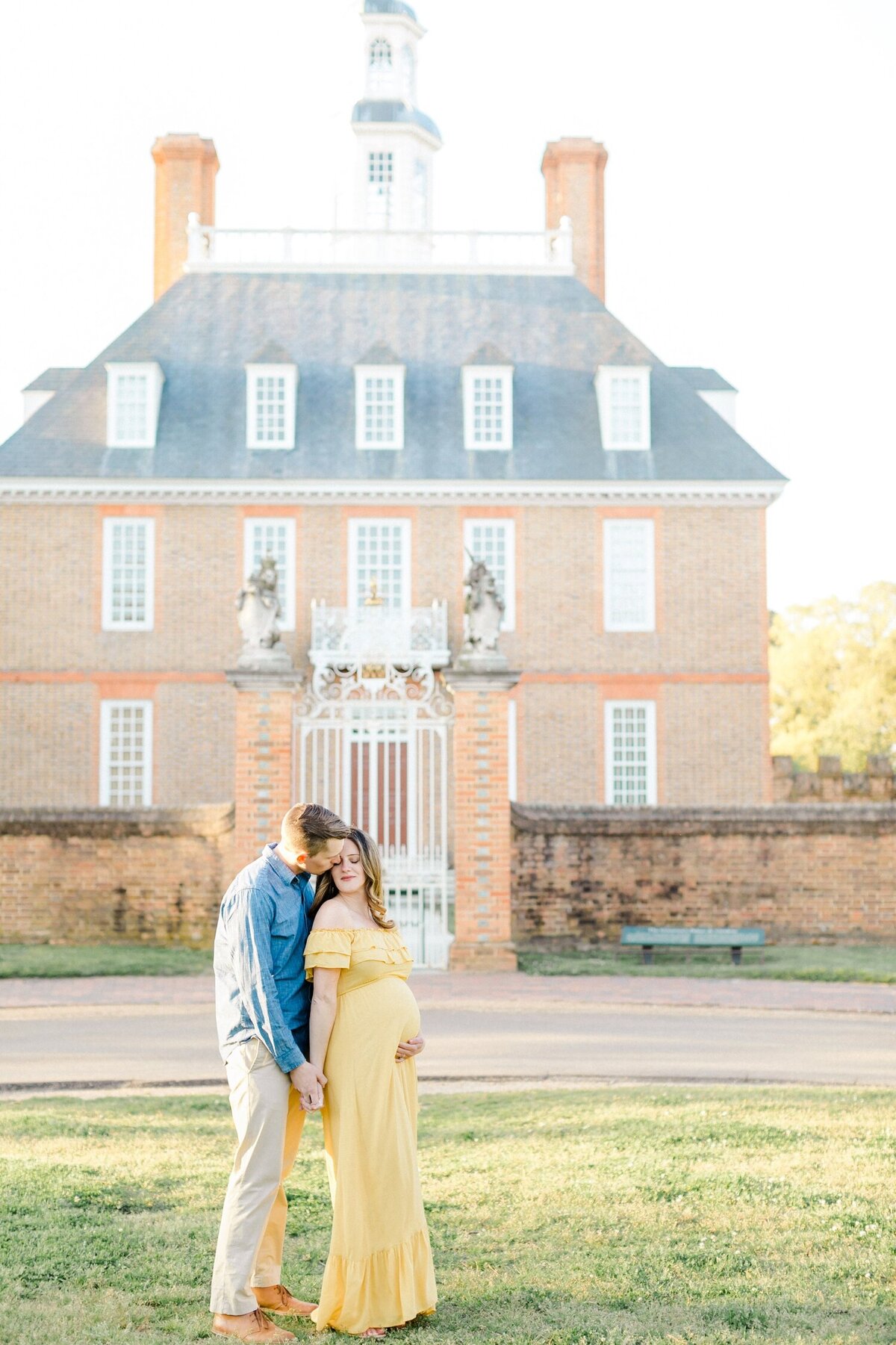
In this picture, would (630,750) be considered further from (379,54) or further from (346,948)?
(346,948)

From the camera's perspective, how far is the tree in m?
36.8

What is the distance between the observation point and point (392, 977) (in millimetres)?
4941

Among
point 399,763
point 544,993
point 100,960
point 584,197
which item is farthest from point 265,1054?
point 584,197

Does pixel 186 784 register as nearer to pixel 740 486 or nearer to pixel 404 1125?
pixel 740 486

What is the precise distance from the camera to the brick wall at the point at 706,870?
17531 mm

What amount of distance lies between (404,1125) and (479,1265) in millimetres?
817

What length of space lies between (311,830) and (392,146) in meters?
33.4

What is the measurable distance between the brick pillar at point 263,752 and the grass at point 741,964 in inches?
125

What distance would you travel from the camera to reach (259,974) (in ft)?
15.6

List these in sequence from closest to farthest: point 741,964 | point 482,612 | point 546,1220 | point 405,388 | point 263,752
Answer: point 546,1220 < point 263,752 < point 482,612 < point 741,964 < point 405,388

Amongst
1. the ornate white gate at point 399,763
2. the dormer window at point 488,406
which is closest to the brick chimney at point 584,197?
the dormer window at point 488,406

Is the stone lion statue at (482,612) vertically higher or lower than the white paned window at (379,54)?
lower

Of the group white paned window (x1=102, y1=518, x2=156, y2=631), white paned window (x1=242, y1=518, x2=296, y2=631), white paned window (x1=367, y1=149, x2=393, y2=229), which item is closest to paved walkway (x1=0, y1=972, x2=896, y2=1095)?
white paned window (x1=102, y1=518, x2=156, y2=631)

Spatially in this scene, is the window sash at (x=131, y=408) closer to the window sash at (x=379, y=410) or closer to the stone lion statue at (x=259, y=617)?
the window sash at (x=379, y=410)
